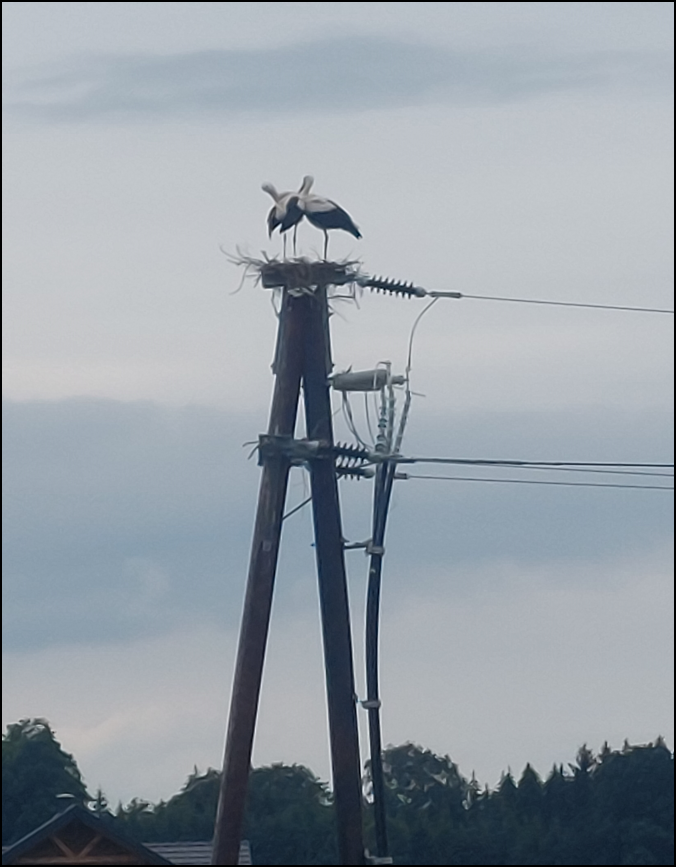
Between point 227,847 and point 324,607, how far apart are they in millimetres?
2590

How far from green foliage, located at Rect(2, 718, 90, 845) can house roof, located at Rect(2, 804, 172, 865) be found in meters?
13.6

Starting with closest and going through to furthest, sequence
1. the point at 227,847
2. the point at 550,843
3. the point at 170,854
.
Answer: the point at 227,847, the point at 170,854, the point at 550,843

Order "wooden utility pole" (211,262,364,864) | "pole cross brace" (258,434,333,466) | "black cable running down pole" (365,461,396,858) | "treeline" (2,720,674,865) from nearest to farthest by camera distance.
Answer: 1. "wooden utility pole" (211,262,364,864)
2. "pole cross brace" (258,434,333,466)
3. "black cable running down pole" (365,461,396,858)
4. "treeline" (2,720,674,865)

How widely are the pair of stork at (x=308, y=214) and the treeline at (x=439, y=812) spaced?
16.8m

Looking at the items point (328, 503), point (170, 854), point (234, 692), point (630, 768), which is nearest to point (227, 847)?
point (234, 692)

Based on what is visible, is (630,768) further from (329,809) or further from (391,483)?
(391,483)

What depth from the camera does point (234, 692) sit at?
76.4ft

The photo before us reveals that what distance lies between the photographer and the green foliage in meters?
41.9

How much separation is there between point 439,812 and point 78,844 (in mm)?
18451

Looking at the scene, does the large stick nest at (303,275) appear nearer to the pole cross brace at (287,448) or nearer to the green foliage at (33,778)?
the pole cross brace at (287,448)

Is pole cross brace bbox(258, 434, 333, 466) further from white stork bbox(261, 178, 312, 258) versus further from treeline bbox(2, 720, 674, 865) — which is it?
treeline bbox(2, 720, 674, 865)

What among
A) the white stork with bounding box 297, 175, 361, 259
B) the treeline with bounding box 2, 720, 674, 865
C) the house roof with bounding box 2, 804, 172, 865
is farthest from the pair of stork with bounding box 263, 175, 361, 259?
the treeline with bounding box 2, 720, 674, 865

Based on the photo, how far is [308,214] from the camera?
24.3 m

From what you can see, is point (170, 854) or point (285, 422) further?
point (170, 854)
